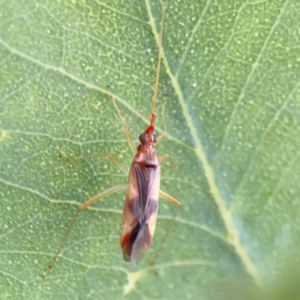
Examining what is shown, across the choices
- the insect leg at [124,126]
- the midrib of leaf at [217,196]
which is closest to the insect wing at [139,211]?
the insect leg at [124,126]

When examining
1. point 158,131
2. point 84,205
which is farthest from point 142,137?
point 84,205

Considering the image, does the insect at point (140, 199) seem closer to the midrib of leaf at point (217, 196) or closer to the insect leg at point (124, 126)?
the insect leg at point (124, 126)

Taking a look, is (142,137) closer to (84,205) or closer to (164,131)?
(164,131)

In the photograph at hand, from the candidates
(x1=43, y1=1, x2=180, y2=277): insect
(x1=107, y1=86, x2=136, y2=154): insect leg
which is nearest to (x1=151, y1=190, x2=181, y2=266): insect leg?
(x1=43, y1=1, x2=180, y2=277): insect

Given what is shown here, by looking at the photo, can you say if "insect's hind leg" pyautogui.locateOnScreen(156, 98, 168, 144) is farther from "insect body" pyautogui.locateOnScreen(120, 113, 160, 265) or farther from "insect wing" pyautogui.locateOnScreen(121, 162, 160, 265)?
"insect wing" pyautogui.locateOnScreen(121, 162, 160, 265)

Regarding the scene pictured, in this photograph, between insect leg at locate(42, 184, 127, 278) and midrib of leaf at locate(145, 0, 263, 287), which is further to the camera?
insect leg at locate(42, 184, 127, 278)

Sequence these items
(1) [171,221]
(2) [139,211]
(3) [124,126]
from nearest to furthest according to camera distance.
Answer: (3) [124,126], (2) [139,211], (1) [171,221]
